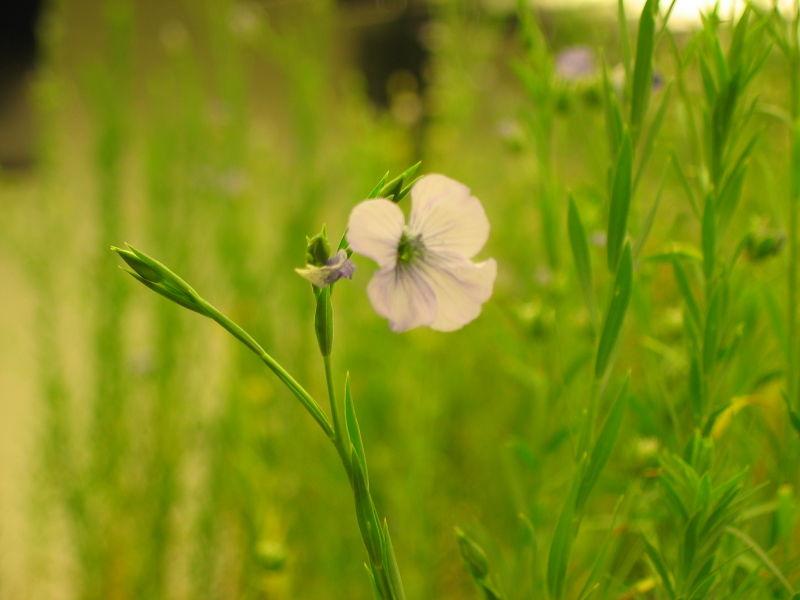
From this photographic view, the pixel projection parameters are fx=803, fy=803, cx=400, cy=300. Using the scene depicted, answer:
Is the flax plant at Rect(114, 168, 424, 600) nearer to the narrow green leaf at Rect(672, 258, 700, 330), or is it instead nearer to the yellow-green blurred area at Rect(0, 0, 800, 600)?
the narrow green leaf at Rect(672, 258, 700, 330)

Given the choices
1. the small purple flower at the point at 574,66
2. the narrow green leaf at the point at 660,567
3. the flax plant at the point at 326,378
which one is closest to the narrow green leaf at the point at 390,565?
the flax plant at the point at 326,378

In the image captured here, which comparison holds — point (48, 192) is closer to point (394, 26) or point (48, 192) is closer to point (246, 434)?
point (246, 434)

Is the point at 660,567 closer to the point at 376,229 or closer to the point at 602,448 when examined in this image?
the point at 602,448

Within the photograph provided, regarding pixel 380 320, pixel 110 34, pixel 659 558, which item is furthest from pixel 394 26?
pixel 659 558

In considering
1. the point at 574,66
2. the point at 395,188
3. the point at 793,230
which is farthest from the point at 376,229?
the point at 574,66

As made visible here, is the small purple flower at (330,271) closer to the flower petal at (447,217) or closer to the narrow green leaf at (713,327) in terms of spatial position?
the flower petal at (447,217)

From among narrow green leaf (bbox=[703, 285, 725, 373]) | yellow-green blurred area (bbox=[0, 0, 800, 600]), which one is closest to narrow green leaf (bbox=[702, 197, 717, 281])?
narrow green leaf (bbox=[703, 285, 725, 373])

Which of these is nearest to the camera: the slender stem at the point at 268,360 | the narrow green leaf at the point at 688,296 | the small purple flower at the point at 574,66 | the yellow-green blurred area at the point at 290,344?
the slender stem at the point at 268,360
